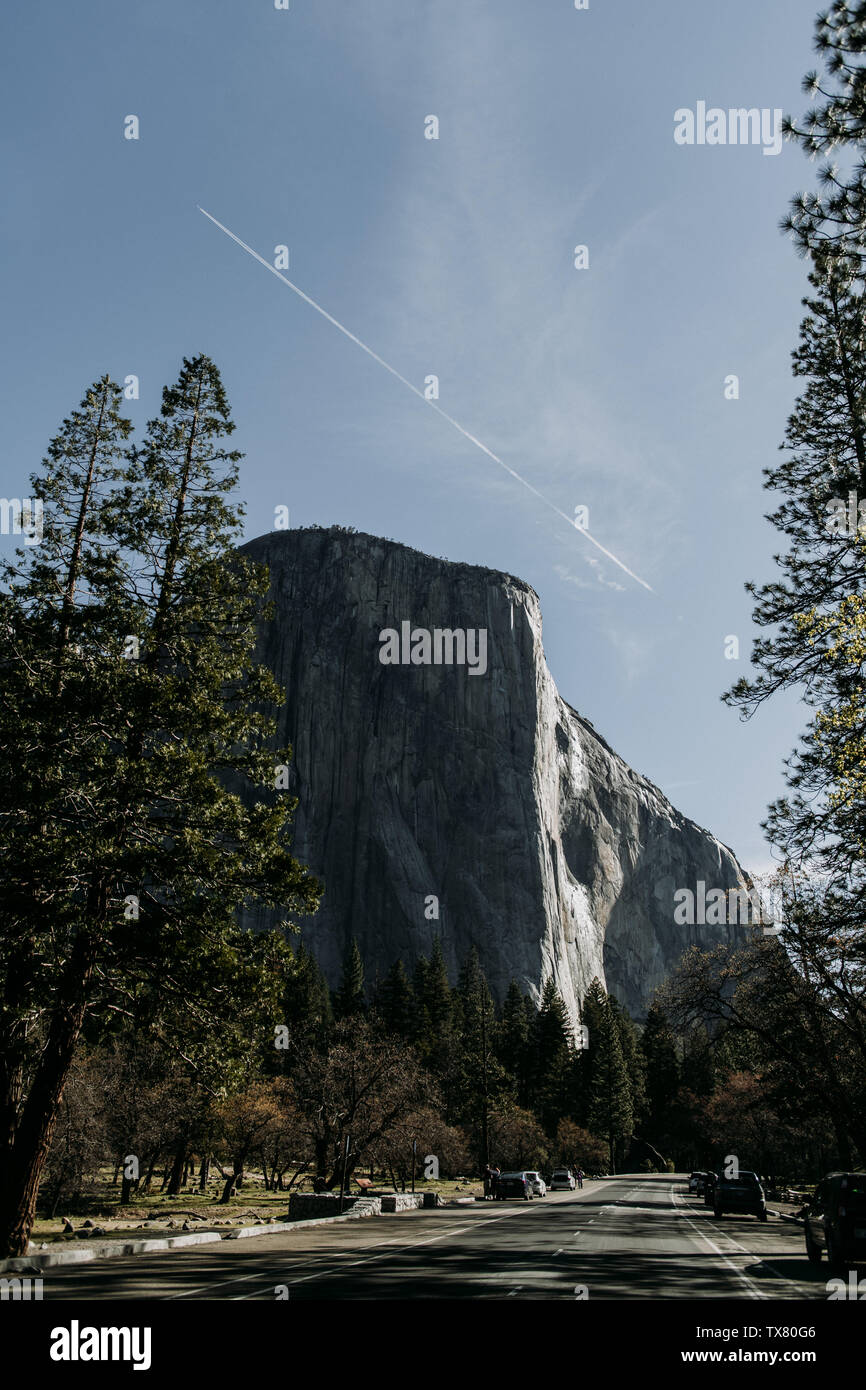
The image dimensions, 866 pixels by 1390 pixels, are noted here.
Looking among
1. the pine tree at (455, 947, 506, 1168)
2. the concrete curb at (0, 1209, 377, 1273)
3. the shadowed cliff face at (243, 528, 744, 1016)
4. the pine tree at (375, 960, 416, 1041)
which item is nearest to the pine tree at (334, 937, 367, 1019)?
the pine tree at (375, 960, 416, 1041)

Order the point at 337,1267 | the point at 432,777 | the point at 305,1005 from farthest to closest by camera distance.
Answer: the point at 432,777
the point at 305,1005
the point at 337,1267

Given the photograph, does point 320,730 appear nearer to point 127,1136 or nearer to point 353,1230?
point 127,1136

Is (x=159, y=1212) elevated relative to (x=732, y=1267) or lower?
lower

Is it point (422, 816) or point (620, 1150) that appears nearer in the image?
point (620, 1150)

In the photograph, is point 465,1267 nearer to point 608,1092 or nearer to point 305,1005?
point 305,1005

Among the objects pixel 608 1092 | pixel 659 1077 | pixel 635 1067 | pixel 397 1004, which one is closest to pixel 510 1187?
pixel 397 1004

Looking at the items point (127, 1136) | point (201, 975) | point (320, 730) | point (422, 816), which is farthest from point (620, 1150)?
point (201, 975)
